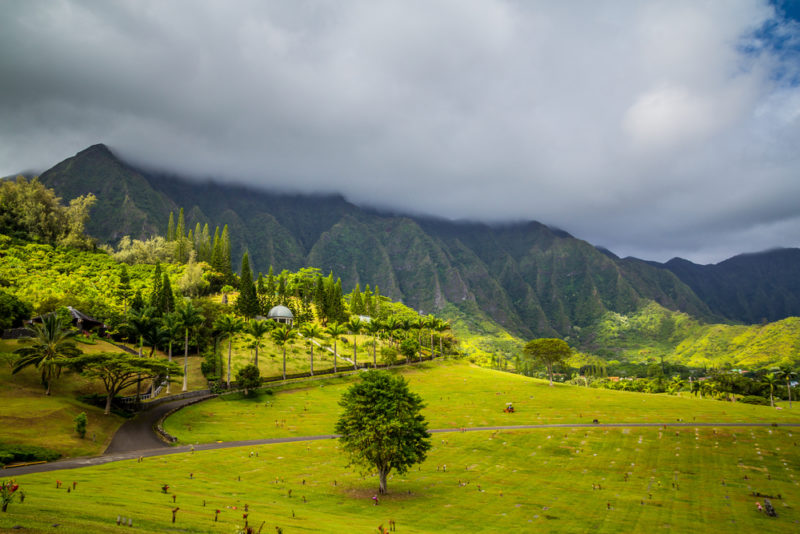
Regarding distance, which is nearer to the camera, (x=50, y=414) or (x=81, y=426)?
(x=81, y=426)

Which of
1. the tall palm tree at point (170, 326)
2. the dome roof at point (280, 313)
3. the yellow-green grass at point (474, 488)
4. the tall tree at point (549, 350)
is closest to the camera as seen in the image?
the yellow-green grass at point (474, 488)

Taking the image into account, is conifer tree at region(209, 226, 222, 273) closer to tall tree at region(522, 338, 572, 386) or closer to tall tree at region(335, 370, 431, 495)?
tall tree at region(522, 338, 572, 386)

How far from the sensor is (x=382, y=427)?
4331cm

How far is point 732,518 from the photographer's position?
38469mm

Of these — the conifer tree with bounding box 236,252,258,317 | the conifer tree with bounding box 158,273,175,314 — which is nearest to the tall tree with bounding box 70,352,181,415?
the conifer tree with bounding box 158,273,175,314

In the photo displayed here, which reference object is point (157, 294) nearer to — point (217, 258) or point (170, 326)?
point (170, 326)

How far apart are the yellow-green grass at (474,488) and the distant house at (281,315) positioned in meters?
89.5

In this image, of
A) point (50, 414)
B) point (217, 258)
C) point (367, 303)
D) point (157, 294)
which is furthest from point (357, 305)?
point (50, 414)

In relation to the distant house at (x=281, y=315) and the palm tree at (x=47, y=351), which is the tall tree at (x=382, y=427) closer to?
the palm tree at (x=47, y=351)

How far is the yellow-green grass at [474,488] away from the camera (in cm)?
2858

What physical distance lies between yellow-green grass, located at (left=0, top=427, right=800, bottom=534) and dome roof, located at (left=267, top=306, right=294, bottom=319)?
9041 cm

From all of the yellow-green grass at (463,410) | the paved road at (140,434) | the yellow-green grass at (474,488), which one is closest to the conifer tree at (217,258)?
the yellow-green grass at (463,410)

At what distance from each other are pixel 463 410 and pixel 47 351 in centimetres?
7368

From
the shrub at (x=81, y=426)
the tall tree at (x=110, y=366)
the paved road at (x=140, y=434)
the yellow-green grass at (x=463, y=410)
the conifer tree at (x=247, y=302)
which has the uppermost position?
the conifer tree at (x=247, y=302)
